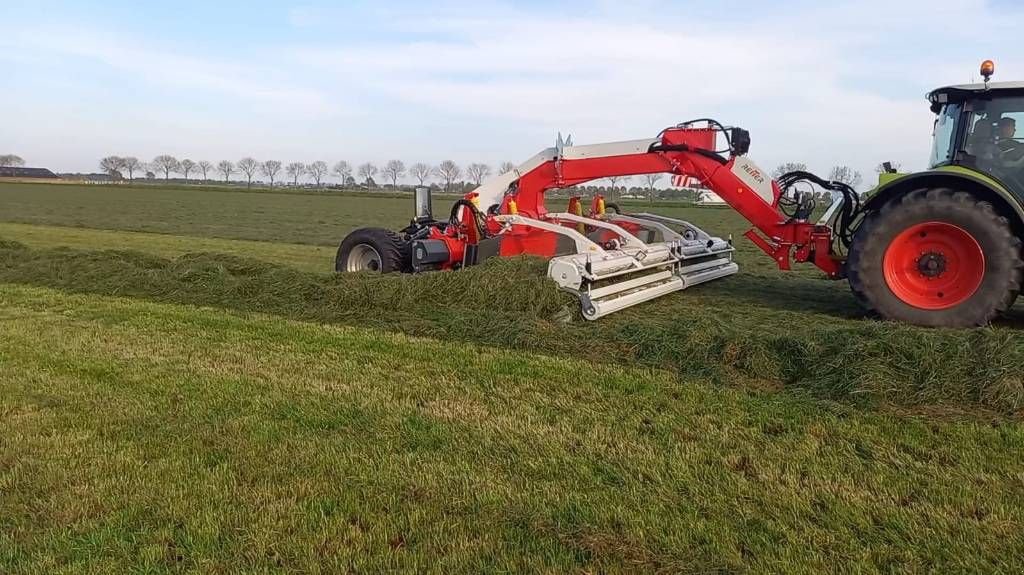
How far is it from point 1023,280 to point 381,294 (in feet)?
20.0

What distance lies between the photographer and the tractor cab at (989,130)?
6.82 m

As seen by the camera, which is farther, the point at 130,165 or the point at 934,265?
the point at 130,165

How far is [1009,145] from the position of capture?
22.5 feet

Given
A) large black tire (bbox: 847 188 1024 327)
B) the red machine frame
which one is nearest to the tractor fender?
large black tire (bbox: 847 188 1024 327)

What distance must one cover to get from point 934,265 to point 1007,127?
1448mm

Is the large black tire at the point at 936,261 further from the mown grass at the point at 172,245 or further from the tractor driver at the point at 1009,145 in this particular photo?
the mown grass at the point at 172,245

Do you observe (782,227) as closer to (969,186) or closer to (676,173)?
(676,173)

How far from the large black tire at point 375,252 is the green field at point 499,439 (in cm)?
192

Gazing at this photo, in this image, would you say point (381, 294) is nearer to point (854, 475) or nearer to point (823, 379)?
point (823, 379)

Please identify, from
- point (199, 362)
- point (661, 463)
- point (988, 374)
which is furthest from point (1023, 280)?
point (199, 362)

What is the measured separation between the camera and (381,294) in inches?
305

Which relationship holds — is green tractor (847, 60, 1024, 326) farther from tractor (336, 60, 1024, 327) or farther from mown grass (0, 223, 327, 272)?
mown grass (0, 223, 327, 272)

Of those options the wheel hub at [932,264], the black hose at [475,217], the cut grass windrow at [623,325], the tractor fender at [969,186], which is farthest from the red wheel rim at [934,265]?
the black hose at [475,217]

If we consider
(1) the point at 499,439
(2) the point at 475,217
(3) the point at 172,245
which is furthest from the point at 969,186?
(3) the point at 172,245
